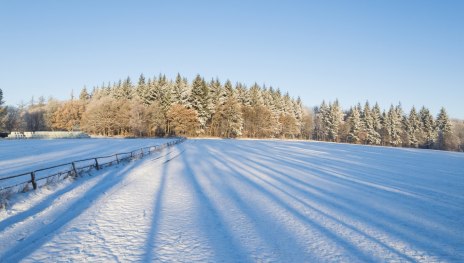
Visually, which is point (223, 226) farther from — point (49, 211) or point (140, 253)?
point (49, 211)

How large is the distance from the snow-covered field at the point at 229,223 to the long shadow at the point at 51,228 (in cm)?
2

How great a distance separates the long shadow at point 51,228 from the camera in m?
6.40

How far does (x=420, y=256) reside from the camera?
7082 millimetres

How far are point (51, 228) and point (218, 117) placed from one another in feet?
258

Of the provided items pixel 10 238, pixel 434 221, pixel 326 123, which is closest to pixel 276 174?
pixel 434 221

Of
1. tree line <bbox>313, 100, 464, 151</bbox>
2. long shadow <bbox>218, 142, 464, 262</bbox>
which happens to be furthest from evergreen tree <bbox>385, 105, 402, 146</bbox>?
long shadow <bbox>218, 142, 464, 262</bbox>

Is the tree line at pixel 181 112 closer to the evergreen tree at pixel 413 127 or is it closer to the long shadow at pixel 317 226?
the evergreen tree at pixel 413 127

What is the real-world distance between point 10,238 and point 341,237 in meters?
8.11

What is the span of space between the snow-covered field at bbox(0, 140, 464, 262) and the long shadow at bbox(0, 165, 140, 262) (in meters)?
0.02

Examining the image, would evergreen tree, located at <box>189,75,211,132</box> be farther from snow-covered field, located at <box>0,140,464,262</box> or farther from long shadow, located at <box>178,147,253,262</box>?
long shadow, located at <box>178,147,253,262</box>

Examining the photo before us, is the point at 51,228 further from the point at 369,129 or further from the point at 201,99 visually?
the point at 369,129

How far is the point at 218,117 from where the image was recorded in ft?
283

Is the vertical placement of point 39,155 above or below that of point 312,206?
above

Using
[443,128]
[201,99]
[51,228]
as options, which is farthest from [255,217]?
[443,128]
